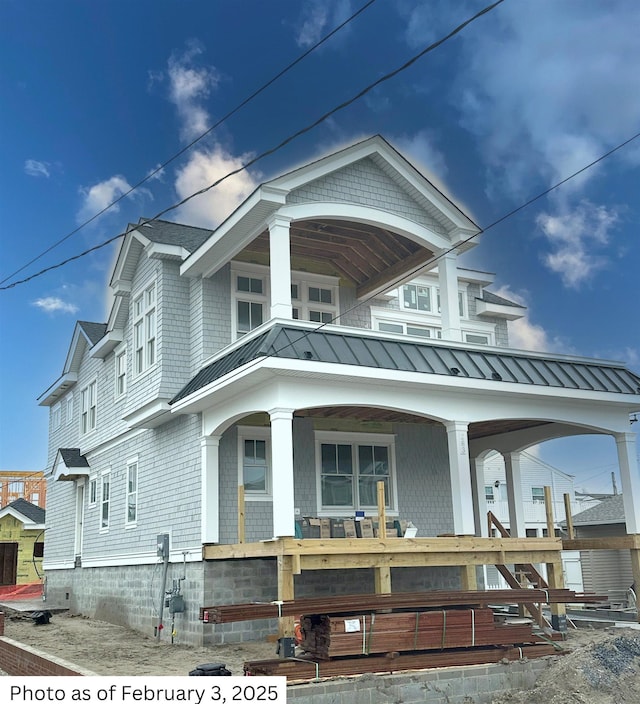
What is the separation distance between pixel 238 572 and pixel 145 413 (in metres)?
4.29

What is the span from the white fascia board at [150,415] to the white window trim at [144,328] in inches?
36.0

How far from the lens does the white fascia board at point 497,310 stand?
3228 centimetres

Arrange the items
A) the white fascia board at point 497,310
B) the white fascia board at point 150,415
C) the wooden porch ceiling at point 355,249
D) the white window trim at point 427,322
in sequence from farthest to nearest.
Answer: the white fascia board at point 497,310
the white window trim at point 427,322
the wooden porch ceiling at point 355,249
the white fascia board at point 150,415

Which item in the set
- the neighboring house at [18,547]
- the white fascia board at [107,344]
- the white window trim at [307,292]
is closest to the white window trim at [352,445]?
the white window trim at [307,292]

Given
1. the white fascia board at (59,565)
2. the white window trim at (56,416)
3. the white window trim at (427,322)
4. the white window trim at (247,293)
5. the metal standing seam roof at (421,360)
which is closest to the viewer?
the metal standing seam roof at (421,360)

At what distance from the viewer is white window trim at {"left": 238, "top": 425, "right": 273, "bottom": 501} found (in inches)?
639

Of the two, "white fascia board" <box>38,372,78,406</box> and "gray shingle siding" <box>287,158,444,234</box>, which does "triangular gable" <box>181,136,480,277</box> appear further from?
"white fascia board" <box>38,372,78,406</box>

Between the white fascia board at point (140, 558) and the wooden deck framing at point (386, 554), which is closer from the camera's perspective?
the wooden deck framing at point (386, 554)

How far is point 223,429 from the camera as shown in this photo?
1543cm

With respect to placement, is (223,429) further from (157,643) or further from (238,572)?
(157,643)

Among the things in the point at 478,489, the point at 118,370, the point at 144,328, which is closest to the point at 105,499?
the point at 118,370

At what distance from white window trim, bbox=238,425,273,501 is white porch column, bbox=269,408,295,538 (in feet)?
10.9

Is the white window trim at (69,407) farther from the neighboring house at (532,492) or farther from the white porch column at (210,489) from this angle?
the neighboring house at (532,492)

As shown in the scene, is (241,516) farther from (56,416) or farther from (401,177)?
(56,416)
